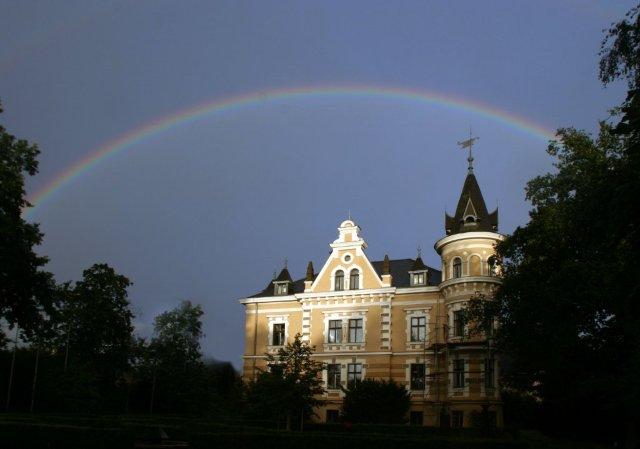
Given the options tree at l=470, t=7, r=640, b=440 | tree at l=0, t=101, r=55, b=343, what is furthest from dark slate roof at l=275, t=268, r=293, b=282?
tree at l=0, t=101, r=55, b=343

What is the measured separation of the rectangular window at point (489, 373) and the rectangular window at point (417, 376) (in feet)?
17.1

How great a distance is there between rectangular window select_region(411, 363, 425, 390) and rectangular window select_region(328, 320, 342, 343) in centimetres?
620

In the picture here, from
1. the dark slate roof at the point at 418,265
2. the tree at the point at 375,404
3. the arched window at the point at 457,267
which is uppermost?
the dark slate roof at the point at 418,265

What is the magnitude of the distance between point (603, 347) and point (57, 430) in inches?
952

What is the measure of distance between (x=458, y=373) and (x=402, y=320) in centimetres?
625

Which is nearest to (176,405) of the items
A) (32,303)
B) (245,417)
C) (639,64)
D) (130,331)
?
(130,331)

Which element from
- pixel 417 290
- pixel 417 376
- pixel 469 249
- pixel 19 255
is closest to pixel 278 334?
pixel 417 376

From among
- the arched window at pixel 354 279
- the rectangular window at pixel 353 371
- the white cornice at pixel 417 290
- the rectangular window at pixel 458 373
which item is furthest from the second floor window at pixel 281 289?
the rectangular window at pixel 458 373

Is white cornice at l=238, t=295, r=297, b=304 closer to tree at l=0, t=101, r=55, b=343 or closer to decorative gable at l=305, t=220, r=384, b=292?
decorative gable at l=305, t=220, r=384, b=292

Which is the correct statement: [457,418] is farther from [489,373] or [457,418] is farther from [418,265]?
[418,265]

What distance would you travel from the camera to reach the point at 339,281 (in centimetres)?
5072

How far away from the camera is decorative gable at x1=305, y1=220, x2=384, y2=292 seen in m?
49.8

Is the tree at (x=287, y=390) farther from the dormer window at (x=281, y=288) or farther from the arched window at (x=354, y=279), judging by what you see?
the dormer window at (x=281, y=288)

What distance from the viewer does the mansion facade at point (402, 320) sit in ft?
142
